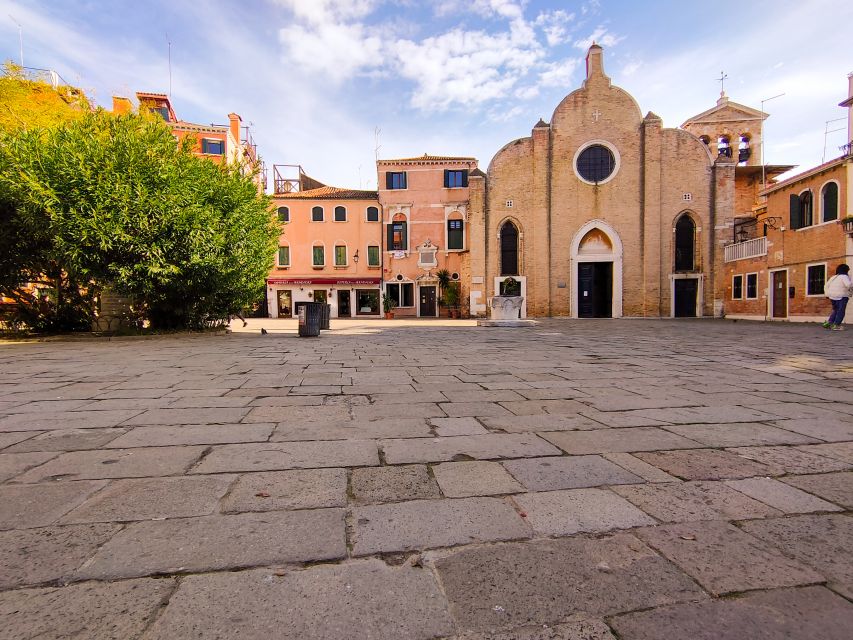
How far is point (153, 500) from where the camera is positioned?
191 centimetres

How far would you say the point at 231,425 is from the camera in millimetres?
3115

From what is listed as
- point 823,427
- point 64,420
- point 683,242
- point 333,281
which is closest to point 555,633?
point 823,427

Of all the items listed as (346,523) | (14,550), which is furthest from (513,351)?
(14,550)

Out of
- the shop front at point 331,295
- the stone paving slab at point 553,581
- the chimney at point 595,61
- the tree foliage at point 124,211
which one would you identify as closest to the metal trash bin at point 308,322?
the tree foliage at point 124,211

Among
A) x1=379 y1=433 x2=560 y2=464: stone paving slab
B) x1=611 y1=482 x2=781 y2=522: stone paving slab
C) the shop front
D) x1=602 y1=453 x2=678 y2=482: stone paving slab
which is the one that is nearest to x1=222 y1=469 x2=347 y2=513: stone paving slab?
x1=379 y1=433 x2=560 y2=464: stone paving slab

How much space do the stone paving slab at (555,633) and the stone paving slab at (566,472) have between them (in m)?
0.87

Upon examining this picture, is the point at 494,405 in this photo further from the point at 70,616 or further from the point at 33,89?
the point at 33,89

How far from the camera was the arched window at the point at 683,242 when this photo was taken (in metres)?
24.2

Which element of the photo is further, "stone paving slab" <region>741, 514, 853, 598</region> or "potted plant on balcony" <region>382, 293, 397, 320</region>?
"potted plant on balcony" <region>382, 293, 397, 320</region>

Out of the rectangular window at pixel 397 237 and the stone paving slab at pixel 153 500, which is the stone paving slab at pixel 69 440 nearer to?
the stone paving slab at pixel 153 500

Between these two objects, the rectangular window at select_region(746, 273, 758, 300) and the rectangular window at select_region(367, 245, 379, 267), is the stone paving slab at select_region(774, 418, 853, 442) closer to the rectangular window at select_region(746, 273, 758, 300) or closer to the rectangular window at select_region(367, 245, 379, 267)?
the rectangular window at select_region(746, 273, 758, 300)

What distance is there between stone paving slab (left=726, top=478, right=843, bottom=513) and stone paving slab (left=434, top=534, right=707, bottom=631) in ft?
2.60

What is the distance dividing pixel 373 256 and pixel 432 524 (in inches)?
1190

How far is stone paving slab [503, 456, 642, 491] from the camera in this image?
207 cm
